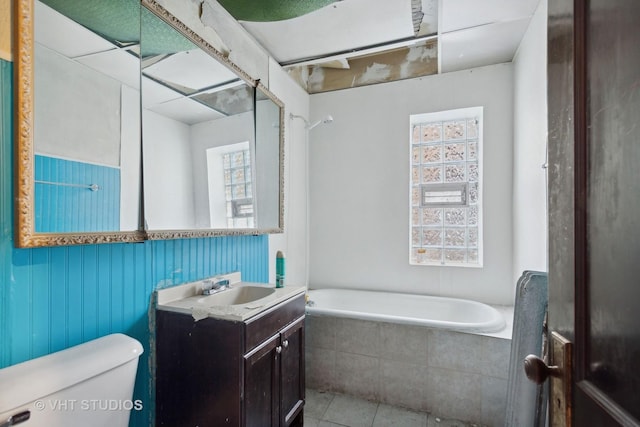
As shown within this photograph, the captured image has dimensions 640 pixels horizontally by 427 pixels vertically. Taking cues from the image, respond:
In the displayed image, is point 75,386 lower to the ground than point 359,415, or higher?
higher

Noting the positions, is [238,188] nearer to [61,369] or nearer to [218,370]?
[218,370]

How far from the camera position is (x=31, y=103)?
91 cm

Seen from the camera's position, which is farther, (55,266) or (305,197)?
(305,197)

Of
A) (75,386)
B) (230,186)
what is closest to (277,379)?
(75,386)

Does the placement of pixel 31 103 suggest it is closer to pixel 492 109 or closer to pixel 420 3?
pixel 420 3

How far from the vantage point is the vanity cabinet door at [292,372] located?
154 centimetres

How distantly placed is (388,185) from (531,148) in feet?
3.85

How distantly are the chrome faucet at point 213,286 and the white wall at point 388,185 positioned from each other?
1.56 meters

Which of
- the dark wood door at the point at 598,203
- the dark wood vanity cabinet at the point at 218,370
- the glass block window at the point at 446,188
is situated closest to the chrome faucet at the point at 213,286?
the dark wood vanity cabinet at the point at 218,370

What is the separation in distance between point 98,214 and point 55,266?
0.70 feet

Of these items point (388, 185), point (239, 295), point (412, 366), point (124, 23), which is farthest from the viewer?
point (388, 185)

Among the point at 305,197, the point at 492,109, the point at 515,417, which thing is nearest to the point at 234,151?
the point at 305,197

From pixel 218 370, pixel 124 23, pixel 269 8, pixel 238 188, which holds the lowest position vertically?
pixel 218 370

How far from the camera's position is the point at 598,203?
51 cm
